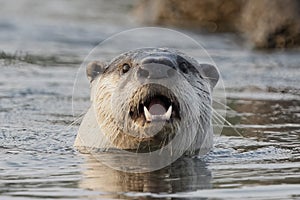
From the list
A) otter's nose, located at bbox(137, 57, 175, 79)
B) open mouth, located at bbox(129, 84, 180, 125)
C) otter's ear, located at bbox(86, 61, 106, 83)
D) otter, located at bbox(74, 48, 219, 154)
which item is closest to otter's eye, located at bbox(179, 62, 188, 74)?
otter, located at bbox(74, 48, 219, 154)

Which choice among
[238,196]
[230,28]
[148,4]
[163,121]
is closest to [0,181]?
[163,121]

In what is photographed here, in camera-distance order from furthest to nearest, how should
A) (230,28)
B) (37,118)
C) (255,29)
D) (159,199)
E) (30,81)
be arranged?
(230,28), (255,29), (30,81), (37,118), (159,199)

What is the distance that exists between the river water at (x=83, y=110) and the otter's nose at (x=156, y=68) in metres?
0.58

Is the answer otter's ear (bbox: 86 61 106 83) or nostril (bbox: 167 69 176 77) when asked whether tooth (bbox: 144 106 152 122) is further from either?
otter's ear (bbox: 86 61 106 83)

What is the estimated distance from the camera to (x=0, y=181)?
5656 millimetres

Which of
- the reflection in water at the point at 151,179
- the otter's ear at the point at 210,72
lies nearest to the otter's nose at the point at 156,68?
the reflection in water at the point at 151,179

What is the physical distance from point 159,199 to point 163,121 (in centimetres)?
83

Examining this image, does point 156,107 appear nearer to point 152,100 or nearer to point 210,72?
point 152,100

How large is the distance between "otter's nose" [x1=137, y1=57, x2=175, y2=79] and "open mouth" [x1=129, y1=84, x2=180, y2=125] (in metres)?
0.08

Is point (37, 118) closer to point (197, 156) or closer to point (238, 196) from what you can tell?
point (197, 156)

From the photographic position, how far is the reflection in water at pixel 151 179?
5.45m

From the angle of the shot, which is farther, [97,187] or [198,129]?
[198,129]

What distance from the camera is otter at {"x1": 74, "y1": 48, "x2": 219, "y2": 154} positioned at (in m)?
5.87

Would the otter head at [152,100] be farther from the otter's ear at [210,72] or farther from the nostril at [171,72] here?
the otter's ear at [210,72]
